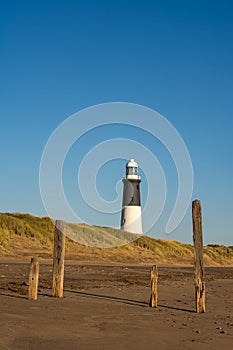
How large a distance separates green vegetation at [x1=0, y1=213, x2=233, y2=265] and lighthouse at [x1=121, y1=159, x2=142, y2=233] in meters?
2.25

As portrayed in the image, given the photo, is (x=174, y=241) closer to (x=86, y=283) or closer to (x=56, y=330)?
(x=86, y=283)

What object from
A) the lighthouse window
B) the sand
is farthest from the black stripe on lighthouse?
the sand

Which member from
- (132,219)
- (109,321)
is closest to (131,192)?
(132,219)

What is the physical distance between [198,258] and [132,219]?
1824 inches

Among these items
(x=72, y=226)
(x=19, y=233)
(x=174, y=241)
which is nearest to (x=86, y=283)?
(x=19, y=233)

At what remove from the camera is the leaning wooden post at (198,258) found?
1438 centimetres

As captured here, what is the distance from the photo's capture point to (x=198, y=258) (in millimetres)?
14891

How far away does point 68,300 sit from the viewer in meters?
15.5

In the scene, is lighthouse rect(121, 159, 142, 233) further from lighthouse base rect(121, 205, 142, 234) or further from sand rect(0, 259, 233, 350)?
sand rect(0, 259, 233, 350)

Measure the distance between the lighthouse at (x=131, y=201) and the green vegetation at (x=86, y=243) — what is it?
225 cm

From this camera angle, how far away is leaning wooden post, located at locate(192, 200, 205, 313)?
566 inches

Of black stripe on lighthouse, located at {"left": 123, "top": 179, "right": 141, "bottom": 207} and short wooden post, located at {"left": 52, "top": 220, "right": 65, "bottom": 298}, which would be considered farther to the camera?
black stripe on lighthouse, located at {"left": 123, "top": 179, "right": 141, "bottom": 207}

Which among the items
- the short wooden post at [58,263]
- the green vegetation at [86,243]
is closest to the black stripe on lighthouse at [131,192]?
the green vegetation at [86,243]

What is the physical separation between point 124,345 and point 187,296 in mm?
9823
